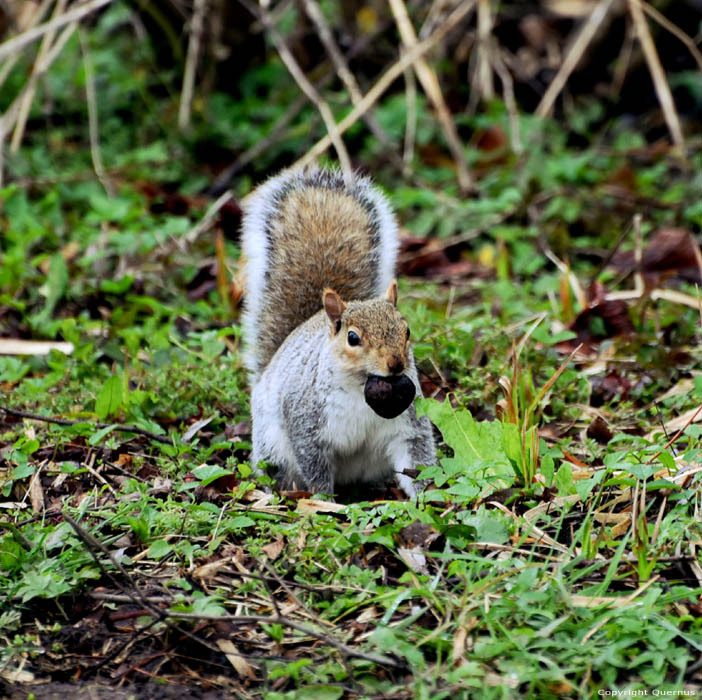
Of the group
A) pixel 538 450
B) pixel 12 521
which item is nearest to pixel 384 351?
pixel 538 450

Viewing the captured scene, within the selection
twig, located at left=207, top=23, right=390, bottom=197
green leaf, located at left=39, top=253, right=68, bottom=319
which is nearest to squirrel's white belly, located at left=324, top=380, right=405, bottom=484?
green leaf, located at left=39, top=253, right=68, bottom=319

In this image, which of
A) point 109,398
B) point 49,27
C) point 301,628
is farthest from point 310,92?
point 301,628

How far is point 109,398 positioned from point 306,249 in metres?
0.88

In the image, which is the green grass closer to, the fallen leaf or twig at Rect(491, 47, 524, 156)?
the fallen leaf

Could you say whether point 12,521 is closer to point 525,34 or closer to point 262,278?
point 262,278

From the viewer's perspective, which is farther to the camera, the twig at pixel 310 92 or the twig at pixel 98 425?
the twig at pixel 310 92

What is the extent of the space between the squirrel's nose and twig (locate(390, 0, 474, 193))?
3.35 m

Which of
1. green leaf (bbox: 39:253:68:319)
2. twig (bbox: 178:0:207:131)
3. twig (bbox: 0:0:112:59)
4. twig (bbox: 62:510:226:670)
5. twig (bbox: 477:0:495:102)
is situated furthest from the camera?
twig (bbox: 477:0:495:102)

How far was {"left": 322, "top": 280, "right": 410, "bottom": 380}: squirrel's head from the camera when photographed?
282 cm

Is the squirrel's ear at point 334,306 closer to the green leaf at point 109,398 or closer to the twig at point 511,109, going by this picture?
the green leaf at point 109,398

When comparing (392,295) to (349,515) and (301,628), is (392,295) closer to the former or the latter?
(349,515)

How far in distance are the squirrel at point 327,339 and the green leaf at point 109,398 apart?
1.59ft

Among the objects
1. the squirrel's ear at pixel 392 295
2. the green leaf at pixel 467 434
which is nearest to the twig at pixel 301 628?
the green leaf at pixel 467 434

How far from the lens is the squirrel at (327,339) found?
2916mm
